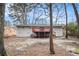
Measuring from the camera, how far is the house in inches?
89.7

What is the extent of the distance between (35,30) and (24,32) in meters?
0.09

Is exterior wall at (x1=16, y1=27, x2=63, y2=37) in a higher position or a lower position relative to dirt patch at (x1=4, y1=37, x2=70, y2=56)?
higher

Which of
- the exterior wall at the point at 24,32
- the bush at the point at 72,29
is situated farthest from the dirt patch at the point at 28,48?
the bush at the point at 72,29

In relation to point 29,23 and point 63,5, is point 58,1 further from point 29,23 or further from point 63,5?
point 29,23

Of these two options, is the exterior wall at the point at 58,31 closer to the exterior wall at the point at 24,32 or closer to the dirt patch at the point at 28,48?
the dirt patch at the point at 28,48

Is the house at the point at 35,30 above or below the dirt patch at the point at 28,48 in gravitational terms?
above

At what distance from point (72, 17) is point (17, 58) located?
0.52 metres

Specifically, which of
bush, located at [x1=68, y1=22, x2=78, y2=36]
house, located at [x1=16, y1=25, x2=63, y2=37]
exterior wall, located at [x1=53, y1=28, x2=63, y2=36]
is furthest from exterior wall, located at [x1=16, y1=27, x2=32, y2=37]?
bush, located at [x1=68, y1=22, x2=78, y2=36]

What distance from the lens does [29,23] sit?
230cm

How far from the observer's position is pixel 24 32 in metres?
2.29

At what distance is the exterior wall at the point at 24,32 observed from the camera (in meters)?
2.28

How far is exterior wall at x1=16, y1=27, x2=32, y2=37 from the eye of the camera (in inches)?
89.8

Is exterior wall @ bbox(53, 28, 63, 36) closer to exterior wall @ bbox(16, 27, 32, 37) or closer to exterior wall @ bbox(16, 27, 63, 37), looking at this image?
exterior wall @ bbox(16, 27, 63, 37)

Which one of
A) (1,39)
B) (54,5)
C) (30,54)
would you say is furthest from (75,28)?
(1,39)
